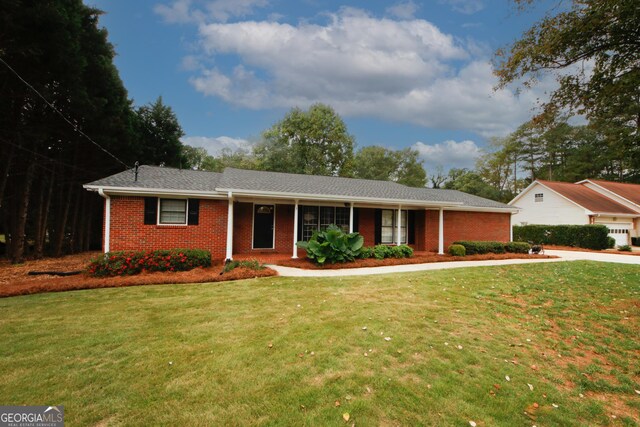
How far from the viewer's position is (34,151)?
1098 centimetres

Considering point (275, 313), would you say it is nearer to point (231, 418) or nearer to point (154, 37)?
point (231, 418)

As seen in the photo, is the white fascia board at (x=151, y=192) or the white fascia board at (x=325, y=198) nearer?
the white fascia board at (x=151, y=192)

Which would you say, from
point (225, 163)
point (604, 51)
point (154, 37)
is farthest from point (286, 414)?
point (225, 163)

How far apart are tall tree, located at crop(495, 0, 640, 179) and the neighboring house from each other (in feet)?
60.5

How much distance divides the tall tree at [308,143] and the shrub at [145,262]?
22978mm

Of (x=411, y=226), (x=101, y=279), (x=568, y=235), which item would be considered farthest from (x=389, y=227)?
(x=568, y=235)

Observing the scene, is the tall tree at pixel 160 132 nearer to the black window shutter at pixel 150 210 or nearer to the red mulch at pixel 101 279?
the black window shutter at pixel 150 210

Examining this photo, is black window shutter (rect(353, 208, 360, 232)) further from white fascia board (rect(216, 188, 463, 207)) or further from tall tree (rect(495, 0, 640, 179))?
tall tree (rect(495, 0, 640, 179))

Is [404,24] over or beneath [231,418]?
over

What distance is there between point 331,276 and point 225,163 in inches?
1482

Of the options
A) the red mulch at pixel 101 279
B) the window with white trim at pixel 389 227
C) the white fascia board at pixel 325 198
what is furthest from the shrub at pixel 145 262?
the window with white trim at pixel 389 227

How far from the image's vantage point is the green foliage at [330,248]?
10359 mm

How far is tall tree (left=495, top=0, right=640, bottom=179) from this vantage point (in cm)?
539

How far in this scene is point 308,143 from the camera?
33281 mm
